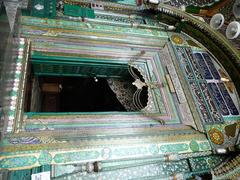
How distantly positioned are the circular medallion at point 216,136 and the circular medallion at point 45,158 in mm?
1775

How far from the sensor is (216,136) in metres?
2.44

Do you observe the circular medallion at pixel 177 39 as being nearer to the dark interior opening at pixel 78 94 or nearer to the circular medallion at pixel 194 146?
the dark interior opening at pixel 78 94

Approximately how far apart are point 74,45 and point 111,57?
0.53m

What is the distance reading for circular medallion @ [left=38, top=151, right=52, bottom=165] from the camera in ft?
5.67

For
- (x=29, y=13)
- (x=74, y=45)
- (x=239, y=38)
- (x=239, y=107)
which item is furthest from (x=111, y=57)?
(x=239, y=38)

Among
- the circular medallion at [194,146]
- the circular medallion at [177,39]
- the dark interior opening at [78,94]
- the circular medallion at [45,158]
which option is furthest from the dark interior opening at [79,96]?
the circular medallion at [45,158]

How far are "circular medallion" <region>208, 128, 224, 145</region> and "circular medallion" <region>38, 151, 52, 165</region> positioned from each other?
69.9 inches

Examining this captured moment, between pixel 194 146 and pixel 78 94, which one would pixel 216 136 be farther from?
pixel 78 94

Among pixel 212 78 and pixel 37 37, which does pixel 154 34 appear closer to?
pixel 212 78

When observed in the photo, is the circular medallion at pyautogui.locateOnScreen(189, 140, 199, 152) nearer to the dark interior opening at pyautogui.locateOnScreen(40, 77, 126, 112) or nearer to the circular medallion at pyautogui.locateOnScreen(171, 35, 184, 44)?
the circular medallion at pyautogui.locateOnScreen(171, 35, 184, 44)

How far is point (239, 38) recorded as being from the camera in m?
3.26

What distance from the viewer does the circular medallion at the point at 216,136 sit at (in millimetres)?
2395

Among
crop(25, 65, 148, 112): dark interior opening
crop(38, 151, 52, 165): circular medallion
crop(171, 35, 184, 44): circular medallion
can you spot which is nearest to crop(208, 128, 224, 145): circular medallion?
crop(171, 35, 184, 44): circular medallion

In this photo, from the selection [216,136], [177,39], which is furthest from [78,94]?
[216,136]
